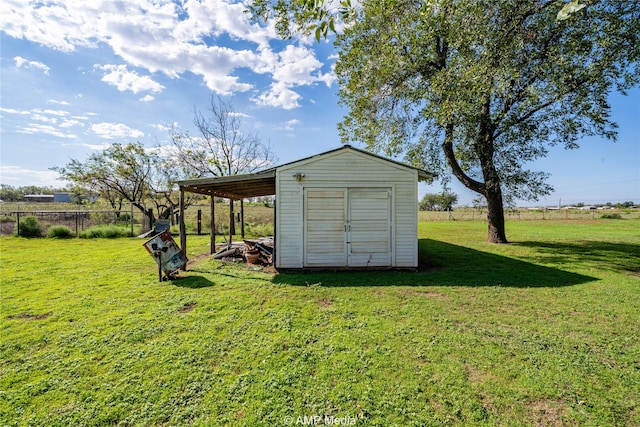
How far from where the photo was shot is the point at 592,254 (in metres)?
9.50

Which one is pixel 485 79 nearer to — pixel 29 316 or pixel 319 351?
pixel 319 351

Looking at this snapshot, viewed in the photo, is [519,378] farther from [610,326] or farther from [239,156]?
[239,156]

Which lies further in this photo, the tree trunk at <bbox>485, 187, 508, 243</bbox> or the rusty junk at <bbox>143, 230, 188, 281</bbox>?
the tree trunk at <bbox>485, 187, 508, 243</bbox>

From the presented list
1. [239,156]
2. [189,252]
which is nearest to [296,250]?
[189,252]

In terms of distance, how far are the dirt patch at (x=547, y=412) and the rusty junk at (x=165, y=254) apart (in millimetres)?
6319

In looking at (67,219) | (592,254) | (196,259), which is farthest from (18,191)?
(592,254)

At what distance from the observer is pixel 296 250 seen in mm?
7133

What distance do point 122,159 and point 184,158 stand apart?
3415mm

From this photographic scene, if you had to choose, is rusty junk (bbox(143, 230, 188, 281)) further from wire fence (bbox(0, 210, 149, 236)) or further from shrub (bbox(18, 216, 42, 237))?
shrub (bbox(18, 216, 42, 237))

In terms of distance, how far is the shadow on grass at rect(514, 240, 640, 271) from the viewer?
26.5ft

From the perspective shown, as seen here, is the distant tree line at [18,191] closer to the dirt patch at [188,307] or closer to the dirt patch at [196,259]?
the dirt patch at [196,259]

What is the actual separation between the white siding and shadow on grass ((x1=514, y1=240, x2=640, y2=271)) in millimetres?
4900

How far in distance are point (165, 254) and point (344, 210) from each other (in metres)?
4.27

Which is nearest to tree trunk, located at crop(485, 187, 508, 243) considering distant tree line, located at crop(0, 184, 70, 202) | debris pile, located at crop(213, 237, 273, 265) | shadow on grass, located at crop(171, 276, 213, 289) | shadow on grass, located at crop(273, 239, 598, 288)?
shadow on grass, located at crop(273, 239, 598, 288)
